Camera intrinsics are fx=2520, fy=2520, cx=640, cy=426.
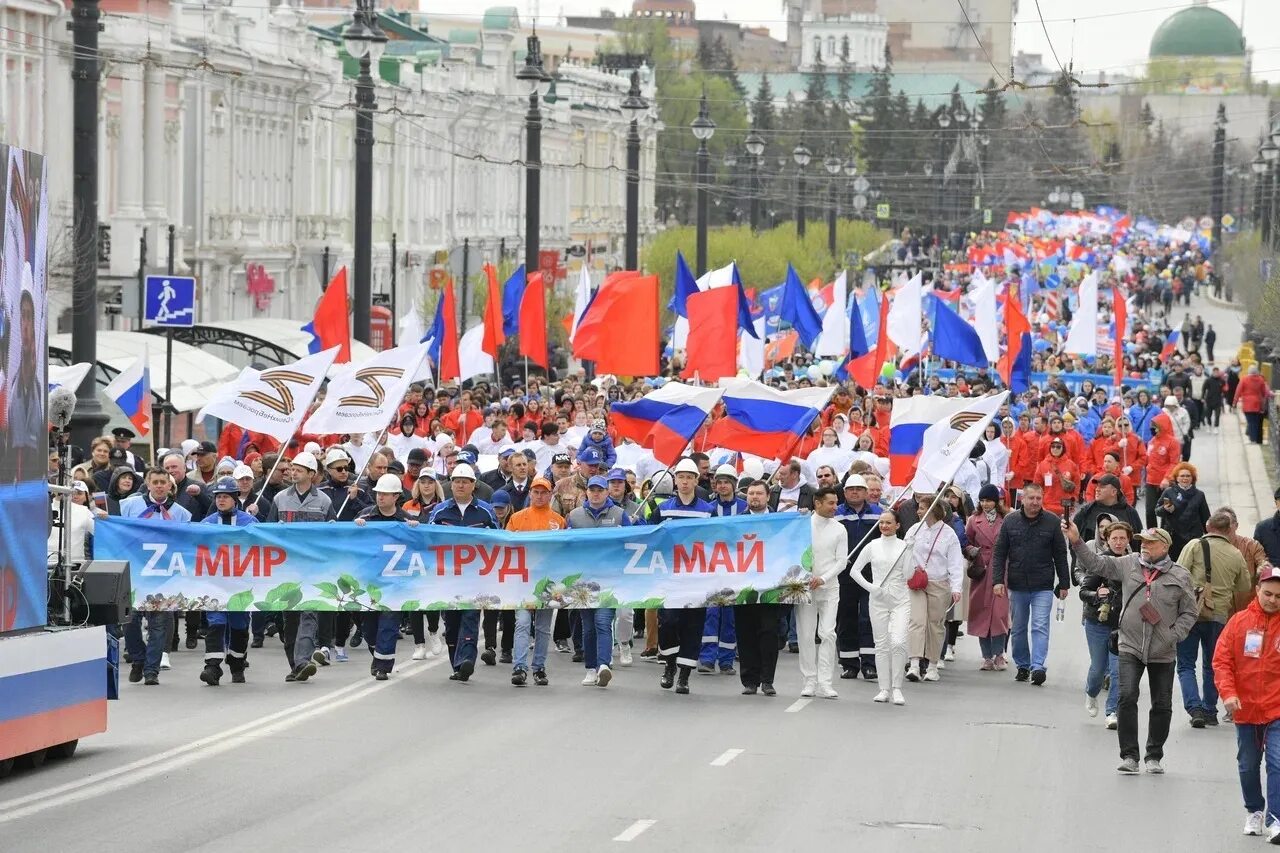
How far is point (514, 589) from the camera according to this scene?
59.4ft

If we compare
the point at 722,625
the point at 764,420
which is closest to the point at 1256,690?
the point at 722,625

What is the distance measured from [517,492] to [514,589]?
7.29 ft

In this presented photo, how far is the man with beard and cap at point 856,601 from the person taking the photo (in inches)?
736

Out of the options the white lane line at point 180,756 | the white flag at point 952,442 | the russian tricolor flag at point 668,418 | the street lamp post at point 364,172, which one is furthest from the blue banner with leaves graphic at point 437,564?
the street lamp post at point 364,172

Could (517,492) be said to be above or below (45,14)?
below

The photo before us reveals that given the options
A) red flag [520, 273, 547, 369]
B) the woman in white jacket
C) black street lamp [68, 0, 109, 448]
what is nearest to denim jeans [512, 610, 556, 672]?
the woman in white jacket

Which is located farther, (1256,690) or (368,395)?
(368,395)

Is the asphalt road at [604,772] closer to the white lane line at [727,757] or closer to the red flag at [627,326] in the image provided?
the white lane line at [727,757]

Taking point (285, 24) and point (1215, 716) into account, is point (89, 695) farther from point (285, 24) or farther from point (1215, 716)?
point (285, 24)

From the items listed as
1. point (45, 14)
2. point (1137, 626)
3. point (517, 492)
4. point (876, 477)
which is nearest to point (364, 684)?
point (517, 492)

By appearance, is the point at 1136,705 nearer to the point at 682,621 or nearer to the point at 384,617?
the point at 682,621

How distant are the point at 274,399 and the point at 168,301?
6.67m

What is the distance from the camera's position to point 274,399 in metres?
21.8

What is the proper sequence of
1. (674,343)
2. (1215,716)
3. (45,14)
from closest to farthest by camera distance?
(1215,716)
(674,343)
(45,14)
